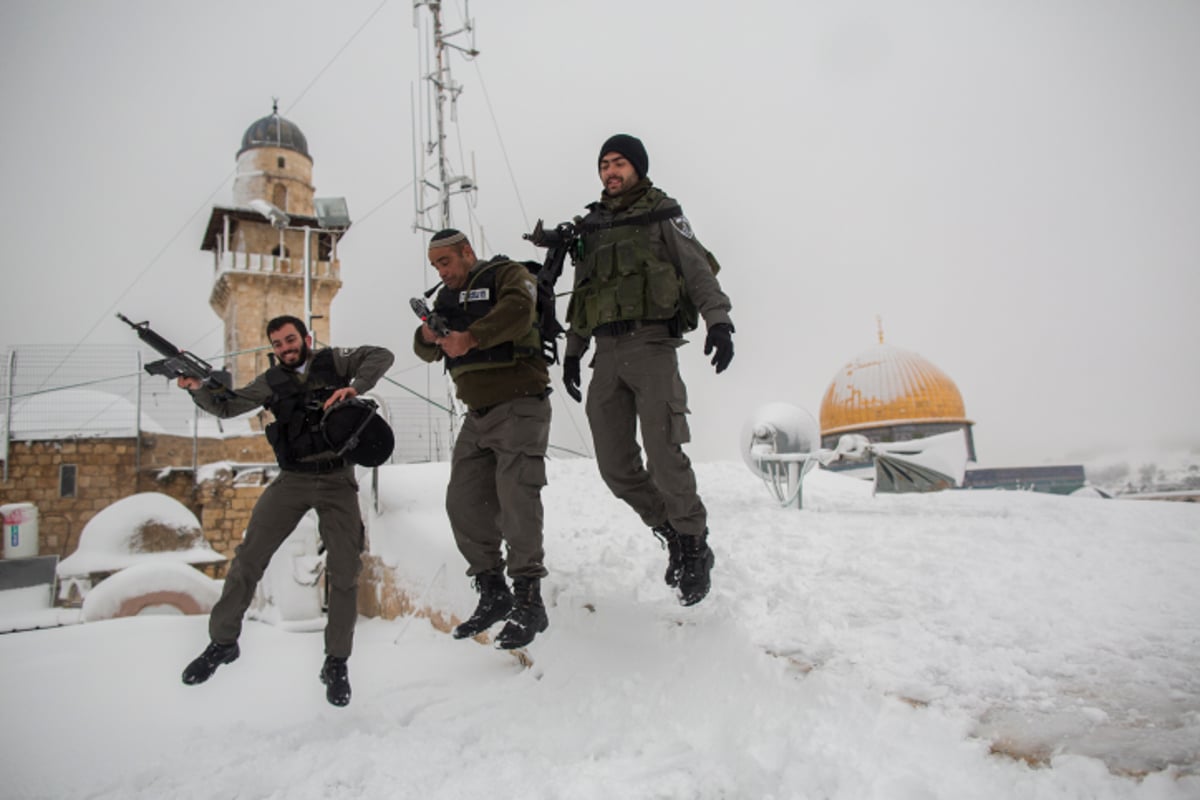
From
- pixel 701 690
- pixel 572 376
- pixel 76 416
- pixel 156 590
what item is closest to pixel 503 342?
pixel 572 376

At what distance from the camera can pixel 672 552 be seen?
12.1 ft

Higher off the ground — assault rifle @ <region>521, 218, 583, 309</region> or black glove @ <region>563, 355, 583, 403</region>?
assault rifle @ <region>521, 218, 583, 309</region>

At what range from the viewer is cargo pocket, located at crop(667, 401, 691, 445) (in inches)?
139

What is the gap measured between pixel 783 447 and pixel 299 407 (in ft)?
23.1

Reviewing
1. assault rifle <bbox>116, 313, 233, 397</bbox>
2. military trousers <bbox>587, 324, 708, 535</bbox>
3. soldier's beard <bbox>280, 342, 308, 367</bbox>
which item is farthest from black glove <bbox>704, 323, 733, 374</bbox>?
assault rifle <bbox>116, 313, 233, 397</bbox>

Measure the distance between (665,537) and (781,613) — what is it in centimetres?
73

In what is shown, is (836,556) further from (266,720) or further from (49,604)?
(49,604)

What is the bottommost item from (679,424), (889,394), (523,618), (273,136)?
(523,618)

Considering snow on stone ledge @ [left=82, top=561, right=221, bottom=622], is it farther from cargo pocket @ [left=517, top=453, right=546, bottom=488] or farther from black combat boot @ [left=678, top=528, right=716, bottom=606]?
black combat boot @ [left=678, top=528, right=716, bottom=606]

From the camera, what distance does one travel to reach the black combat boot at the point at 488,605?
11.5 ft

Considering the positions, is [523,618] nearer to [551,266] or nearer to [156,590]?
[551,266]

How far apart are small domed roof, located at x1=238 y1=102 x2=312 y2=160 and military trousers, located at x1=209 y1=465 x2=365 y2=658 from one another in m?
37.4

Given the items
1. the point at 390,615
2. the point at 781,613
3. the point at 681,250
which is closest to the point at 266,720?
the point at 390,615

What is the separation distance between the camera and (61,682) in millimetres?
3803
